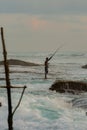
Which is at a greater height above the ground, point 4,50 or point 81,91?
point 4,50

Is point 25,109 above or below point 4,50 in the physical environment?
below

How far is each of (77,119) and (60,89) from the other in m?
10.4

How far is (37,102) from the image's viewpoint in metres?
19.9

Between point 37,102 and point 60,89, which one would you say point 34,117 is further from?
point 60,89

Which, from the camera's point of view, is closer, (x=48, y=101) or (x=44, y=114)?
(x=44, y=114)

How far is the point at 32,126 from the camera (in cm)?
1434

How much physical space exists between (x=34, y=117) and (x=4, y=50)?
503 centimetres

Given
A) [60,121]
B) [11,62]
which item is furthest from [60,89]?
[11,62]

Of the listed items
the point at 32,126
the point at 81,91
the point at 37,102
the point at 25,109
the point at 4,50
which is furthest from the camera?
the point at 81,91

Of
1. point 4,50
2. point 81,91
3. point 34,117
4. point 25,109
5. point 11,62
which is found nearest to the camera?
point 4,50

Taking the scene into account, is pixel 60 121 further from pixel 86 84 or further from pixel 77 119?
pixel 86 84

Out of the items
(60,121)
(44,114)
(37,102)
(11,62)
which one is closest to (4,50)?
(60,121)

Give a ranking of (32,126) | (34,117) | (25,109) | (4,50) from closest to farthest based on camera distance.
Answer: (4,50)
(32,126)
(34,117)
(25,109)

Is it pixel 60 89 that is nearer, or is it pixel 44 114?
pixel 44 114
